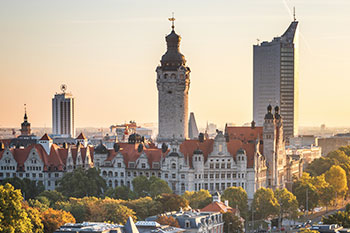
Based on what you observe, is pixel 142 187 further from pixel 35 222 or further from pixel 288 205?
pixel 35 222

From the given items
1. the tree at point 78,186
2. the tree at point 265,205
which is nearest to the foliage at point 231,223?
the tree at point 265,205

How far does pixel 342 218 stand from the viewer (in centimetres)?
14488

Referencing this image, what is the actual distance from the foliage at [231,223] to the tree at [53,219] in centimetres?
2640

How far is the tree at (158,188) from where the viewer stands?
192 meters

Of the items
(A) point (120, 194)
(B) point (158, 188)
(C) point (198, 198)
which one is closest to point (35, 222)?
(C) point (198, 198)

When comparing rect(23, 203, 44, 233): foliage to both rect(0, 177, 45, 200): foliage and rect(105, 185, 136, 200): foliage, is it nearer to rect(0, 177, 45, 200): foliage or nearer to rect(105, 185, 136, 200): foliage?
rect(105, 185, 136, 200): foliage

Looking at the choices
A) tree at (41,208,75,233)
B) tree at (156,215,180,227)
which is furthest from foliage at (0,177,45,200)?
tree at (156,215,180,227)

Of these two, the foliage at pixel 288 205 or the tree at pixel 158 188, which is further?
the tree at pixel 158 188

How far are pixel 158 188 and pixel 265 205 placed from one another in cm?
2425

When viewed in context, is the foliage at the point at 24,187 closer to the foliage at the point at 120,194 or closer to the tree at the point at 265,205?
the foliage at the point at 120,194

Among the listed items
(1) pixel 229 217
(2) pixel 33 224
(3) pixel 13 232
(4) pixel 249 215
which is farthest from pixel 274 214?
(3) pixel 13 232

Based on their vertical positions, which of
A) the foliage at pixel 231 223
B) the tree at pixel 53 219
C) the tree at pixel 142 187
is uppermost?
the tree at pixel 142 187

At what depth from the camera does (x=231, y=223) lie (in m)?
154

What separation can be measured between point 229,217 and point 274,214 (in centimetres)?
3076
